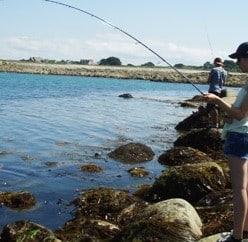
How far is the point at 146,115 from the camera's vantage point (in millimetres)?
29125

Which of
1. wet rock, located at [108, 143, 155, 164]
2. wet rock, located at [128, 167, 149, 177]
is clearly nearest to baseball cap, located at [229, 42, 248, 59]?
wet rock, located at [128, 167, 149, 177]

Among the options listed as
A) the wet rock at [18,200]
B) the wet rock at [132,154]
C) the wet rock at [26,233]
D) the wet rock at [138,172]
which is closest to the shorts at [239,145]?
the wet rock at [26,233]

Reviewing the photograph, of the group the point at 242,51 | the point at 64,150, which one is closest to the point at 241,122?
the point at 242,51

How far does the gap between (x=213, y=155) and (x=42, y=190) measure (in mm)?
5828

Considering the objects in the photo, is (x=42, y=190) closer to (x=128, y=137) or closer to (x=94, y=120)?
(x=128, y=137)

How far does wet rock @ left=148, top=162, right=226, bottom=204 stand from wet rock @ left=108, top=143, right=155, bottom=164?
4.29 m

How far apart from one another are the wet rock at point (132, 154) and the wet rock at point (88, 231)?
6087 millimetres

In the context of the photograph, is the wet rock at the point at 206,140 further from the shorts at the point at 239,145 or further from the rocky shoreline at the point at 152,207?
the shorts at the point at 239,145

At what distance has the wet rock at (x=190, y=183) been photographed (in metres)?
10.3

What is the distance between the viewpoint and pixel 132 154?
15234 mm

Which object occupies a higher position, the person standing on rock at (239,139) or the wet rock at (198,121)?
the person standing on rock at (239,139)

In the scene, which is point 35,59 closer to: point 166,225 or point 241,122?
point 166,225

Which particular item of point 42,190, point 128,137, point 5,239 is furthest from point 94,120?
point 5,239

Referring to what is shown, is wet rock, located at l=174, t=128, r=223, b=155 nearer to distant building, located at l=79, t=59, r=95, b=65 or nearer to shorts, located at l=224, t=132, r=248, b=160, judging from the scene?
shorts, located at l=224, t=132, r=248, b=160
